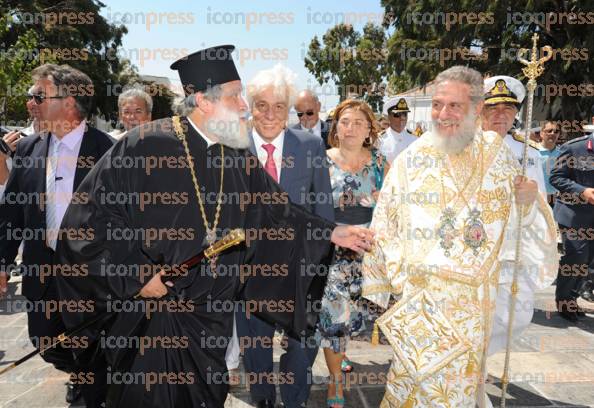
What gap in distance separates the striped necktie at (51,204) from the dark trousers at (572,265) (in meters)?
5.48

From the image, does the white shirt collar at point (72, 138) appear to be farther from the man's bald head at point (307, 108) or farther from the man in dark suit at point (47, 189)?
the man's bald head at point (307, 108)

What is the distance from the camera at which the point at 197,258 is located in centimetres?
248

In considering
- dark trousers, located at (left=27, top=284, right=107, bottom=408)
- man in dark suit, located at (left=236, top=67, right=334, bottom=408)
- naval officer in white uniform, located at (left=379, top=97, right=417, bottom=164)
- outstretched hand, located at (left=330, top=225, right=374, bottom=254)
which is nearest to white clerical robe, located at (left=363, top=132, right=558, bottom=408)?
outstretched hand, located at (left=330, top=225, right=374, bottom=254)

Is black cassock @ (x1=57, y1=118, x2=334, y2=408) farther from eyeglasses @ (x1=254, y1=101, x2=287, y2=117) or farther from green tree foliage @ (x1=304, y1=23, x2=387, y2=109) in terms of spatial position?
green tree foliage @ (x1=304, y1=23, x2=387, y2=109)

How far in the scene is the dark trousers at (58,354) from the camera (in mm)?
3336

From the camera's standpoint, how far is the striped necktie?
3.59 metres

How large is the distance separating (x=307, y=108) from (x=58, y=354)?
4078 millimetres

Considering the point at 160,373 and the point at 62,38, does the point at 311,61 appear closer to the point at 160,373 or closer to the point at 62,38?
the point at 62,38

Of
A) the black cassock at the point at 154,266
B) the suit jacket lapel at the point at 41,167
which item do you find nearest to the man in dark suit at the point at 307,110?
the suit jacket lapel at the point at 41,167

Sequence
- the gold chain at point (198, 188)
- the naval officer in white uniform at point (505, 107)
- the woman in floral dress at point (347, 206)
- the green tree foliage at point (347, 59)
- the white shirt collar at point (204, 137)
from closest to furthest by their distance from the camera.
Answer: the gold chain at point (198, 188) < the white shirt collar at point (204, 137) < the woman in floral dress at point (347, 206) < the naval officer in white uniform at point (505, 107) < the green tree foliage at point (347, 59)

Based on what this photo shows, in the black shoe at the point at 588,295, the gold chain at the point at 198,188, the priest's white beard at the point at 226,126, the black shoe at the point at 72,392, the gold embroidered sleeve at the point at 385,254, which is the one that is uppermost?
the priest's white beard at the point at 226,126

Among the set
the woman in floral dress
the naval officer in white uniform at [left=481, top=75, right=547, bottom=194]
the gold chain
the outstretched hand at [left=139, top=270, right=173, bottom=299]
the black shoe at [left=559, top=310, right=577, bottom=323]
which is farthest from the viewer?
the black shoe at [left=559, top=310, right=577, bottom=323]

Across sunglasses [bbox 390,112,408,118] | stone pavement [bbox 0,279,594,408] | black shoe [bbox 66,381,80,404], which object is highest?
sunglasses [bbox 390,112,408,118]

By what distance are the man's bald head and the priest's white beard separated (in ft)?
12.0
